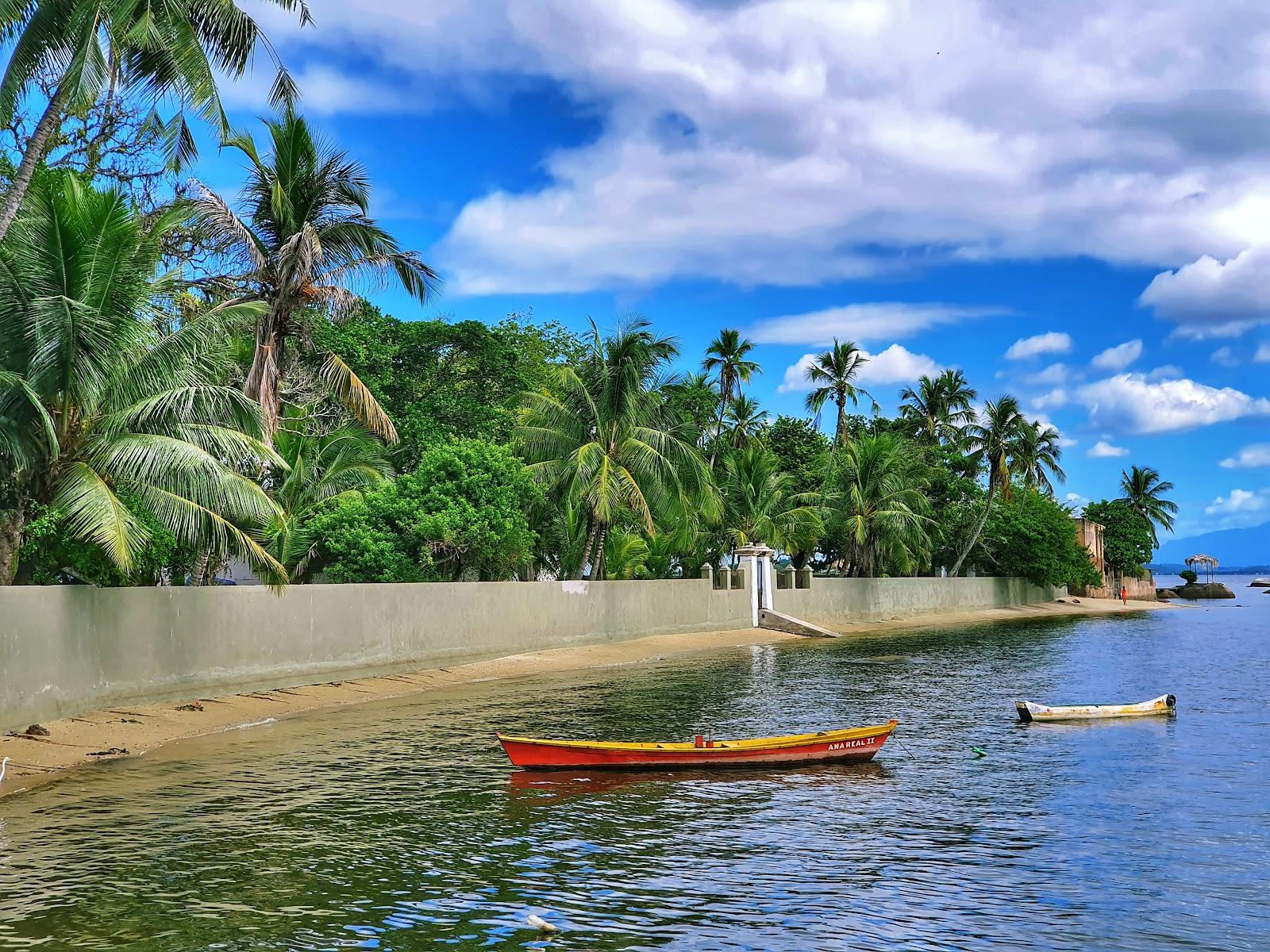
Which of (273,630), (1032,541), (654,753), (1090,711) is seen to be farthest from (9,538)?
(1032,541)

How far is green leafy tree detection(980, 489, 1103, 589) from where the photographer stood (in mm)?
66938

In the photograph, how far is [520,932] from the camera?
9016 millimetres

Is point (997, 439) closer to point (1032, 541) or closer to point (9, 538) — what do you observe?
point (1032, 541)

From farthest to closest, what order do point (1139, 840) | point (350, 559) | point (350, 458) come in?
1. point (350, 458)
2. point (350, 559)
3. point (1139, 840)

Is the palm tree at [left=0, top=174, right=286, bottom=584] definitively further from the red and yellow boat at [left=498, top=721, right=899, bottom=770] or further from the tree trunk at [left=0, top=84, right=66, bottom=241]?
the red and yellow boat at [left=498, top=721, right=899, bottom=770]

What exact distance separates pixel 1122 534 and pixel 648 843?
83.7 m

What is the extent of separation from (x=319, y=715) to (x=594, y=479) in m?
14.3

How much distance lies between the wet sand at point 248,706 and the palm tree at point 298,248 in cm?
611

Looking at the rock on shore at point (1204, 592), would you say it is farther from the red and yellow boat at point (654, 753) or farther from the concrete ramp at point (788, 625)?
the red and yellow boat at point (654, 753)

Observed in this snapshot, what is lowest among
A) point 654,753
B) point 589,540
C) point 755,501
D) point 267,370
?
point 654,753

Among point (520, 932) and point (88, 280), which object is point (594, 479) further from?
point (520, 932)

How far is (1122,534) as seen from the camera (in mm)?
86625

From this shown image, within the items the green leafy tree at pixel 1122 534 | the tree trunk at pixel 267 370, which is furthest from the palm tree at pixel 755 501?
the green leafy tree at pixel 1122 534

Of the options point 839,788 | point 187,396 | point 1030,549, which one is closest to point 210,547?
→ point 187,396
